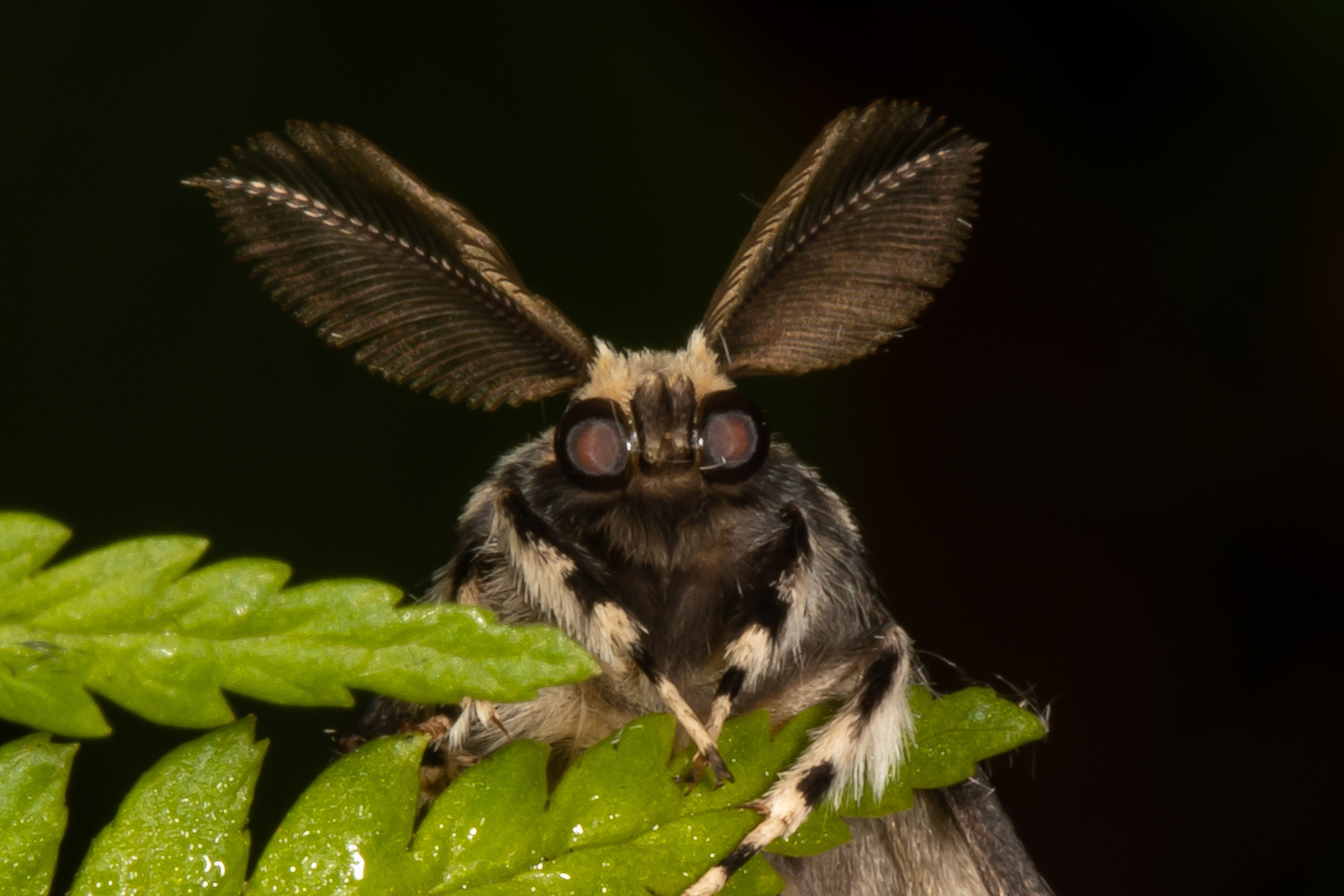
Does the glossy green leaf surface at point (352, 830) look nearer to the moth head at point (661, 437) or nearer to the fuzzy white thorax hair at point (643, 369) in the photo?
the moth head at point (661, 437)

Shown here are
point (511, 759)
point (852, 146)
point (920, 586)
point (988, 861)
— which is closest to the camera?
point (511, 759)

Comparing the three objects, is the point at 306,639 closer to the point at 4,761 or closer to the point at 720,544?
the point at 4,761

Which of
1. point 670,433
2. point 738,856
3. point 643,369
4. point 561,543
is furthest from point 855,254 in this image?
point 738,856

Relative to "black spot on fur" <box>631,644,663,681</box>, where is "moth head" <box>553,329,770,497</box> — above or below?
above

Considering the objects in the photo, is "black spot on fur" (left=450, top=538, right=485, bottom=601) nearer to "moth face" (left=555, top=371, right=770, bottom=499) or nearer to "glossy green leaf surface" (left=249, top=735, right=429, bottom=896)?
"moth face" (left=555, top=371, right=770, bottom=499)

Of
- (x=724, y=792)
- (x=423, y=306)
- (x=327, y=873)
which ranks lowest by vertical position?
(x=724, y=792)

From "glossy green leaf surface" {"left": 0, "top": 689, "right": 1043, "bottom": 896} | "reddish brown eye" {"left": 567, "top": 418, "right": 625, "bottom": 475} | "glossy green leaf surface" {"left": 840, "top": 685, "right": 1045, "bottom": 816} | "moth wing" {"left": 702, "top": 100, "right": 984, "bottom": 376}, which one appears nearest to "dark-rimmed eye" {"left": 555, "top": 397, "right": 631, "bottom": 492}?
"reddish brown eye" {"left": 567, "top": 418, "right": 625, "bottom": 475}

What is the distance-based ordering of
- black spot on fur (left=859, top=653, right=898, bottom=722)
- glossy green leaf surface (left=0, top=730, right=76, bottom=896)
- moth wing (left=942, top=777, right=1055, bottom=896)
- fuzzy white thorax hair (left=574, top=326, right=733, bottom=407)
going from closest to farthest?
glossy green leaf surface (left=0, top=730, right=76, bottom=896)
black spot on fur (left=859, top=653, right=898, bottom=722)
fuzzy white thorax hair (left=574, top=326, right=733, bottom=407)
moth wing (left=942, top=777, right=1055, bottom=896)

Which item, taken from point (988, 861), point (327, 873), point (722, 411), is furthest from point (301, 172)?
point (988, 861)
